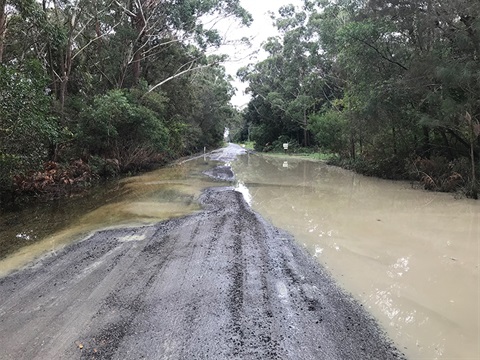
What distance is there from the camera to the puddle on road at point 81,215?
6570 millimetres

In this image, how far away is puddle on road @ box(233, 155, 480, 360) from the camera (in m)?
3.72

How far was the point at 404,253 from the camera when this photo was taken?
6.07m

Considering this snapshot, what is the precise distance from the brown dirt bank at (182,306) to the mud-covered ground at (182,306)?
0.01 meters

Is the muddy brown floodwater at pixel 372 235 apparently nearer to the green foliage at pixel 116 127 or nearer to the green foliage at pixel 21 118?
the green foliage at pixel 21 118

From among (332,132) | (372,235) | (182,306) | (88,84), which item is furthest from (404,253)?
(332,132)

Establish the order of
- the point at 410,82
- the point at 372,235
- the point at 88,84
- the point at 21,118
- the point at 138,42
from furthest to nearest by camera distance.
Result: the point at 138,42, the point at 88,84, the point at 410,82, the point at 21,118, the point at 372,235

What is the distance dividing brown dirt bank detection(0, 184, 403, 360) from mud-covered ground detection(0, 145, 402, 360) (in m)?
0.01

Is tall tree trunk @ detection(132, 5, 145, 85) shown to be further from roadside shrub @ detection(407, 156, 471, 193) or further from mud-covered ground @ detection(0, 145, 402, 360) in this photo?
mud-covered ground @ detection(0, 145, 402, 360)

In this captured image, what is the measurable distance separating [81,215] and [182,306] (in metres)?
6.17

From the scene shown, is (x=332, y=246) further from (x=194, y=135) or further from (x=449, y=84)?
(x=194, y=135)

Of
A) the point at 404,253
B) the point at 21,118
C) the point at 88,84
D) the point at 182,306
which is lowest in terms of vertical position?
the point at 404,253

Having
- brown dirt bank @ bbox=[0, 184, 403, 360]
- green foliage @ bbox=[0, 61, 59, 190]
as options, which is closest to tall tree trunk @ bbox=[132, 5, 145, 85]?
green foliage @ bbox=[0, 61, 59, 190]

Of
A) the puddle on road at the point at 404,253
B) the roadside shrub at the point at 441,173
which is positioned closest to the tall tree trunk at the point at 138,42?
the puddle on road at the point at 404,253

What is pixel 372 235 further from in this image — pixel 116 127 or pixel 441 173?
pixel 116 127
